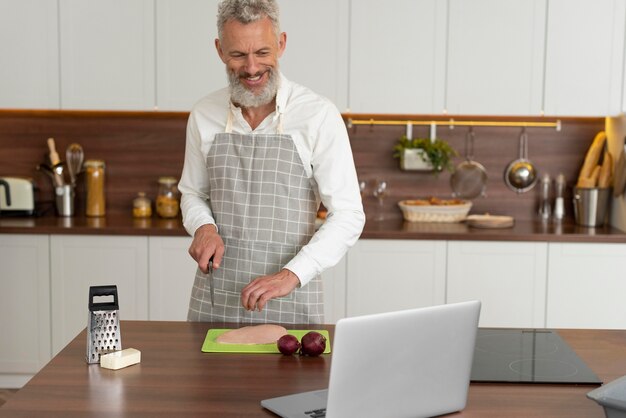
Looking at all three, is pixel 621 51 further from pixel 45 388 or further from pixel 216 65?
pixel 45 388

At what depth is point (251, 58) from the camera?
8.06 feet

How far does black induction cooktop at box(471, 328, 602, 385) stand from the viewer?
6.27 feet

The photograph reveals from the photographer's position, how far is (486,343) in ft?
7.22

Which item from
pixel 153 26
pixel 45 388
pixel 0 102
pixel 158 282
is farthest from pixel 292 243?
pixel 0 102

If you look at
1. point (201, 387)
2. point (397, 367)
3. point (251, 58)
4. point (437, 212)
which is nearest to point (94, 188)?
point (437, 212)

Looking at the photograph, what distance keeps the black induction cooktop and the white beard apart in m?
0.91

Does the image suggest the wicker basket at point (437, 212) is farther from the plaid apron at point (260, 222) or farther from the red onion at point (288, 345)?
the red onion at point (288, 345)

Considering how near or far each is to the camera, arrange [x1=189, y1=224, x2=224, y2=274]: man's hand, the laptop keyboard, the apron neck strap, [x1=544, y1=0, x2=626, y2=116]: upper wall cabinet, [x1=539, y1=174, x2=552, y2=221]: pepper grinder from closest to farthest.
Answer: the laptop keyboard < [x1=189, y1=224, x2=224, y2=274]: man's hand < the apron neck strap < [x1=544, y1=0, x2=626, y2=116]: upper wall cabinet < [x1=539, y1=174, x2=552, y2=221]: pepper grinder

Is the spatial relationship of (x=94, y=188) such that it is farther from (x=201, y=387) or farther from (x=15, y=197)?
(x=201, y=387)

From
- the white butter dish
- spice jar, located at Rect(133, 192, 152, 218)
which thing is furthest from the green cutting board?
spice jar, located at Rect(133, 192, 152, 218)

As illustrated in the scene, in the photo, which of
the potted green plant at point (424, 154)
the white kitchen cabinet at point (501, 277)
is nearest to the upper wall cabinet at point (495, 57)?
the potted green plant at point (424, 154)

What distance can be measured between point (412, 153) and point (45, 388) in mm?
3072

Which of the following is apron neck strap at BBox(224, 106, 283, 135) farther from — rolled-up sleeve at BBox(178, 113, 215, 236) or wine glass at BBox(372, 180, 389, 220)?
wine glass at BBox(372, 180, 389, 220)

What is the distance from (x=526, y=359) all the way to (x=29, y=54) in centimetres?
319
